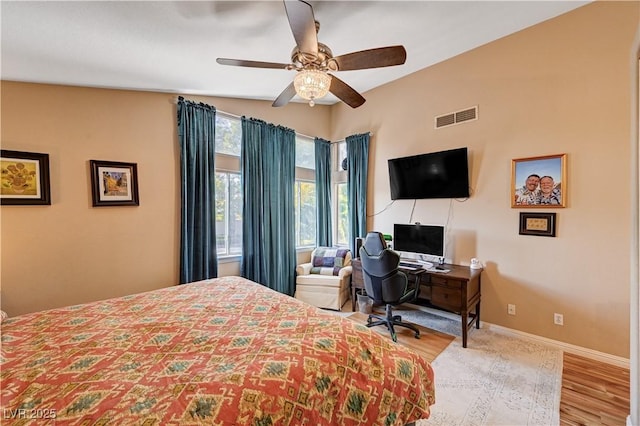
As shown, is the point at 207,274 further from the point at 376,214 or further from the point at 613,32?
the point at 613,32

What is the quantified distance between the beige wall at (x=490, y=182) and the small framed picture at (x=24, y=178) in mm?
80

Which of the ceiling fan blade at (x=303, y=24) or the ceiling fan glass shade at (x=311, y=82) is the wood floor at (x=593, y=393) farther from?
the ceiling fan blade at (x=303, y=24)

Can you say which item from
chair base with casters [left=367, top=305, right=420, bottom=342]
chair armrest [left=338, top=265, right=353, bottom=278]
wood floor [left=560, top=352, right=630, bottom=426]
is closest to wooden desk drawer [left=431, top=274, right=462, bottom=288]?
chair base with casters [left=367, top=305, right=420, bottom=342]

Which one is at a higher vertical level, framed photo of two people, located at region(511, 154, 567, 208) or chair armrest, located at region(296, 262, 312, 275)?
framed photo of two people, located at region(511, 154, 567, 208)

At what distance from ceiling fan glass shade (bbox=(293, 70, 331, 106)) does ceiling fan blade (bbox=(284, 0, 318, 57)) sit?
13cm

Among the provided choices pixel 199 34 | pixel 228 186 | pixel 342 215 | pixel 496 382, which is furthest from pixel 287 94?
pixel 496 382

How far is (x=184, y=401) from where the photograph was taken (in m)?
1.03

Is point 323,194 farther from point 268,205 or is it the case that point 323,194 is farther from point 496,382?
point 496,382

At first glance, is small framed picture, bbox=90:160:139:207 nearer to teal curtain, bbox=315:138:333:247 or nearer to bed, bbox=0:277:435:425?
bed, bbox=0:277:435:425

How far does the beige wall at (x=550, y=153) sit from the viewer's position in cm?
254

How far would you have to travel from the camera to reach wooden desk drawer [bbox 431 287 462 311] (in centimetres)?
297

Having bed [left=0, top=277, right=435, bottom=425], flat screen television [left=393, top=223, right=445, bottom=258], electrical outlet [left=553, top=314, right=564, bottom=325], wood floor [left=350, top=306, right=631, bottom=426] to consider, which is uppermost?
flat screen television [left=393, top=223, right=445, bottom=258]

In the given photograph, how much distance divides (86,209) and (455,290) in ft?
13.0

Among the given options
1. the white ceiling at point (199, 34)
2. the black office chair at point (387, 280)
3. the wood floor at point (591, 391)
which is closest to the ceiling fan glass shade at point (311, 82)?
the white ceiling at point (199, 34)
